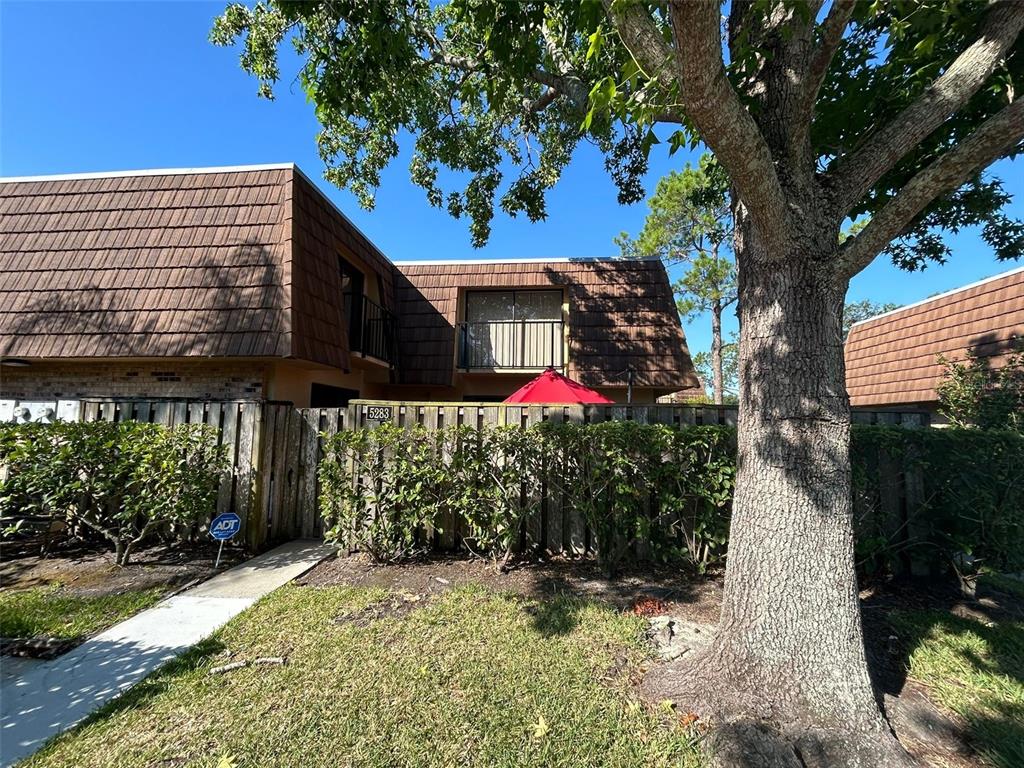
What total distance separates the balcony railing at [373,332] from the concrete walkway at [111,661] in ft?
18.8

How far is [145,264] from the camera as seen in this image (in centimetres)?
655

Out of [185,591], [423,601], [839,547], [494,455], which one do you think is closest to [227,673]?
[423,601]

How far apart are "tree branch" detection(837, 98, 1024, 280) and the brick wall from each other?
22.8 ft

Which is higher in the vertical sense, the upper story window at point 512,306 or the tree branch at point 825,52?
the upper story window at point 512,306

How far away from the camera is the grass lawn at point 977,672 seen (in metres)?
2.24

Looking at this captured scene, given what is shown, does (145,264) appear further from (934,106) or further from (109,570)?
(934,106)

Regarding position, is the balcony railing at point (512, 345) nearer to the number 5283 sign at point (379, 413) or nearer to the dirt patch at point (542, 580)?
the number 5283 sign at point (379, 413)

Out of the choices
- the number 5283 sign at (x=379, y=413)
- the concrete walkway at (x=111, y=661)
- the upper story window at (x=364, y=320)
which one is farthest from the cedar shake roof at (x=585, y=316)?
the concrete walkway at (x=111, y=661)

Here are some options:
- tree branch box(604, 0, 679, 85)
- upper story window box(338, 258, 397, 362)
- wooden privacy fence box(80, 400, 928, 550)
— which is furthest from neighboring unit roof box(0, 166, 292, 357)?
tree branch box(604, 0, 679, 85)

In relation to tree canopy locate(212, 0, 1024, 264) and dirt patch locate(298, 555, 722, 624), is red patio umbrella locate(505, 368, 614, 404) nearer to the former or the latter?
dirt patch locate(298, 555, 722, 624)

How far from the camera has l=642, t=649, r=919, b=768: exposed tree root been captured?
6.73 ft

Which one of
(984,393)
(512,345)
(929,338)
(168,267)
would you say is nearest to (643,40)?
(168,267)

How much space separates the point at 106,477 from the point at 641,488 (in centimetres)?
583

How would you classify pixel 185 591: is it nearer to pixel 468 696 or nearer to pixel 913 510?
pixel 468 696
